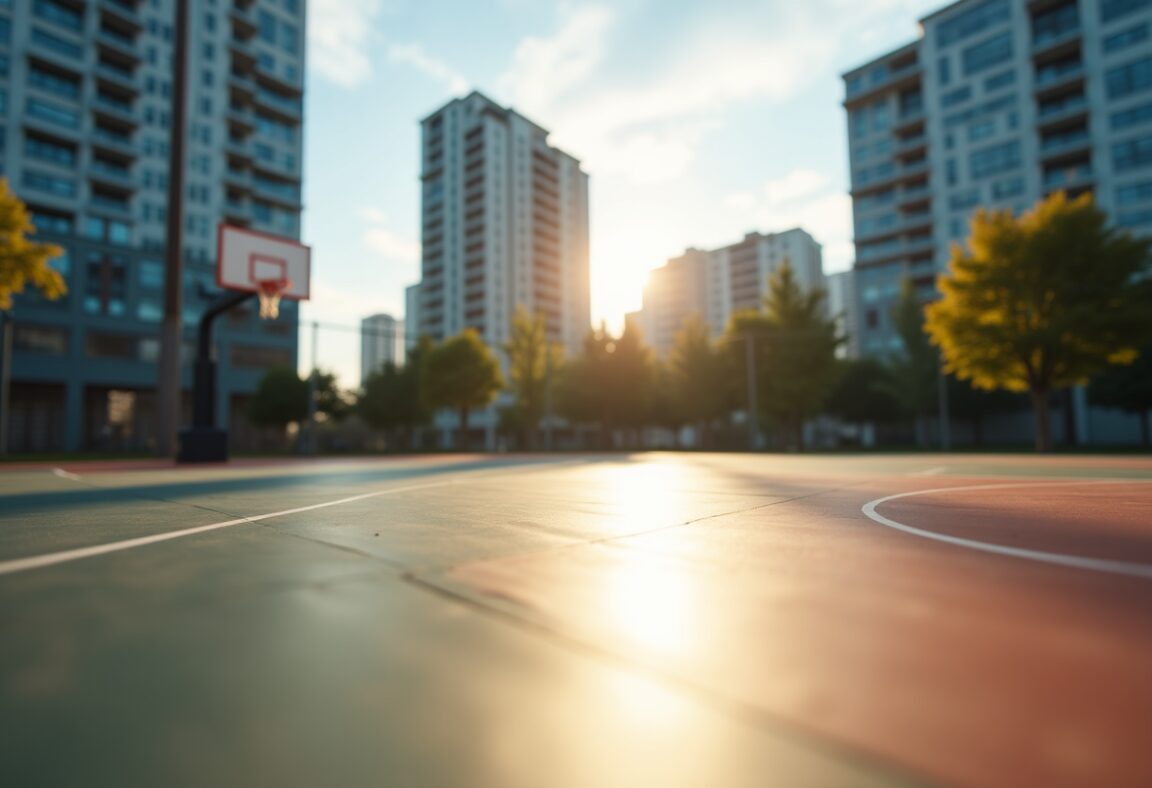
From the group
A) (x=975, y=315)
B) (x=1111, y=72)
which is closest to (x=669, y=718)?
(x=975, y=315)

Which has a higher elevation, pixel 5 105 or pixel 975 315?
pixel 5 105

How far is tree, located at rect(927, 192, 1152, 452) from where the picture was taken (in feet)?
68.5

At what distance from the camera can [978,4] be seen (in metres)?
49.4

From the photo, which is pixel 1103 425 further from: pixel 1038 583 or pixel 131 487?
pixel 131 487

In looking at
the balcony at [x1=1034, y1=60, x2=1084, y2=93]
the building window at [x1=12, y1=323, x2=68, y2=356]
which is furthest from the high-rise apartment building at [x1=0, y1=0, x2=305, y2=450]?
the balcony at [x1=1034, y1=60, x2=1084, y2=93]

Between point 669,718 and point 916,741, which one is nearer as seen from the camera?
point 916,741

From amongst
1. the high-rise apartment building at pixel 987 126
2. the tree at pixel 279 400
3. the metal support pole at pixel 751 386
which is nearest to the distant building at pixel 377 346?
the tree at pixel 279 400

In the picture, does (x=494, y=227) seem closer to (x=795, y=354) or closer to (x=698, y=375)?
(x=698, y=375)

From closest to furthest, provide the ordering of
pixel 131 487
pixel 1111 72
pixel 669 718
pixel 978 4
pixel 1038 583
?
1. pixel 669 718
2. pixel 1038 583
3. pixel 131 487
4. pixel 1111 72
5. pixel 978 4

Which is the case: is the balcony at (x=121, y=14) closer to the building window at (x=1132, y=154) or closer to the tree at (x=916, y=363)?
the tree at (x=916, y=363)

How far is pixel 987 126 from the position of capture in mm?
49344

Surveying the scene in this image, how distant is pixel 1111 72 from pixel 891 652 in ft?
207

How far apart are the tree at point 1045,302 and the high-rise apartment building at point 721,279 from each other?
68.3m

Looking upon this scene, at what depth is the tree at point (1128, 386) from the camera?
105 feet
